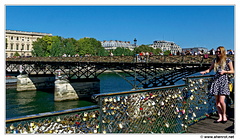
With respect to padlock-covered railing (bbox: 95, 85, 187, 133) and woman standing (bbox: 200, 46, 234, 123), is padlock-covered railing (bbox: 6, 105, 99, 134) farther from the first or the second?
woman standing (bbox: 200, 46, 234, 123)

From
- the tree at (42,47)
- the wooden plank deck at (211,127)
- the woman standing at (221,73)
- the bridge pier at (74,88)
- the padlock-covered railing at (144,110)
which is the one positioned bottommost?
the bridge pier at (74,88)

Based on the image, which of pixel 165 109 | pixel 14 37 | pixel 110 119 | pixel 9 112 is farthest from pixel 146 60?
pixel 14 37

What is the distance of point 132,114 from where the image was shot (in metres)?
4.78

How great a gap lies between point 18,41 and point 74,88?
69191 millimetres

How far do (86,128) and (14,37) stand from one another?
9209cm

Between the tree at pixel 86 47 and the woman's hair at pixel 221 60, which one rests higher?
the tree at pixel 86 47

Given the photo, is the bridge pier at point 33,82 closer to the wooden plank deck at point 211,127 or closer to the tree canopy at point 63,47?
the tree canopy at point 63,47

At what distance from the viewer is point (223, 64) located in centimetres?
489

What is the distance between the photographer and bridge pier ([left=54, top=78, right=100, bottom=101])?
26.6m

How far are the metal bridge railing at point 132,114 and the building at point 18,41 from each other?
86.3 meters

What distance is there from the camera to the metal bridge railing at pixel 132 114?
3361mm

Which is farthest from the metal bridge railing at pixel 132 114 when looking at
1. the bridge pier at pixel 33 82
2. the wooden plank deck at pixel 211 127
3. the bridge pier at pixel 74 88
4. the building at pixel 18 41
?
the building at pixel 18 41

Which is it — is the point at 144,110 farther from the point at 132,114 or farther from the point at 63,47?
the point at 63,47
